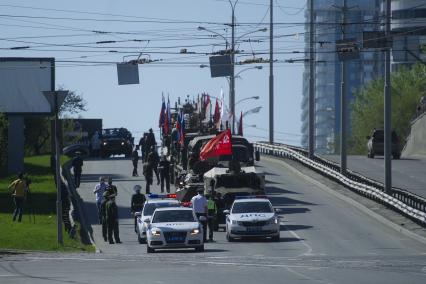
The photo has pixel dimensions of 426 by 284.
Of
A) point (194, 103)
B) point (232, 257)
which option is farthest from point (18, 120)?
point (232, 257)

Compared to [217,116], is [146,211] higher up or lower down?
lower down

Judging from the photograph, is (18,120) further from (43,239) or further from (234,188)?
(43,239)

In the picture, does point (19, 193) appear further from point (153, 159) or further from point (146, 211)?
point (153, 159)

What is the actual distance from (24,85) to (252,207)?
36591 millimetres

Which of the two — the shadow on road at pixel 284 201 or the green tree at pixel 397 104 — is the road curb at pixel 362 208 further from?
the green tree at pixel 397 104

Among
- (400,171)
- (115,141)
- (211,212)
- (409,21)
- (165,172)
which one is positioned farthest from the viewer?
(409,21)

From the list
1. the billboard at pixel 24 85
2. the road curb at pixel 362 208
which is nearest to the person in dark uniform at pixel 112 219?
the road curb at pixel 362 208

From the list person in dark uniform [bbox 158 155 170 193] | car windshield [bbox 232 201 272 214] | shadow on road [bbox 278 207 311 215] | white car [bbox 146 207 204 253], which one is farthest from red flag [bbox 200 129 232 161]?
white car [bbox 146 207 204 253]

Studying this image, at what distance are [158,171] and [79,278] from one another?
3505cm

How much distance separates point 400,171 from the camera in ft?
247

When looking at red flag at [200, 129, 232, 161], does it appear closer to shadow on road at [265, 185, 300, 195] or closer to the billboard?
shadow on road at [265, 185, 300, 195]

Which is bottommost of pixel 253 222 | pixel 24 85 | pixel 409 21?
pixel 253 222

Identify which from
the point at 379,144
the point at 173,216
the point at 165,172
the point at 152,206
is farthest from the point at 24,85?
the point at 173,216

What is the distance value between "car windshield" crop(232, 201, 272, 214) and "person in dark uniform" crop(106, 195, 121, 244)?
3.87 meters
